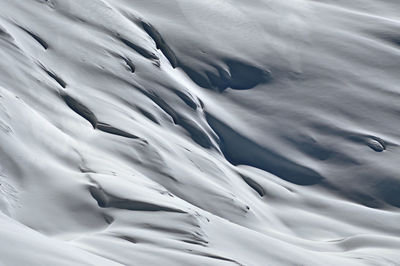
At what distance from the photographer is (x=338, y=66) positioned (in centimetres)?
2267

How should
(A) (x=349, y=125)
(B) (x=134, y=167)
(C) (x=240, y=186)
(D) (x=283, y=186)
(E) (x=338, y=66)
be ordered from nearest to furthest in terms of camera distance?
(B) (x=134, y=167) → (C) (x=240, y=186) → (D) (x=283, y=186) → (A) (x=349, y=125) → (E) (x=338, y=66)

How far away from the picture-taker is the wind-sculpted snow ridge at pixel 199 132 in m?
11.2

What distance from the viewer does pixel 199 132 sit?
17.7 meters

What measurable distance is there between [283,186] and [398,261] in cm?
361

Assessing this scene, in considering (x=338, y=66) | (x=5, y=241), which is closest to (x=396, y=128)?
(x=338, y=66)

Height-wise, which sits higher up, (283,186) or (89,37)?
(89,37)

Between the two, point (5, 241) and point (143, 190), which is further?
point (143, 190)

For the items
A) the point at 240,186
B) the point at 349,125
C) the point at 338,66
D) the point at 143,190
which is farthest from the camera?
the point at 338,66

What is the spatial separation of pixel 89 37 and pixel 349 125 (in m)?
6.34

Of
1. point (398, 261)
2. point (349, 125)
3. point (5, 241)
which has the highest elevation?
point (349, 125)

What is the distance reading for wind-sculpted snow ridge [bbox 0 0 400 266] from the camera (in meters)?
11.2

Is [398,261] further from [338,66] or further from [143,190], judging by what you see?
[338,66]

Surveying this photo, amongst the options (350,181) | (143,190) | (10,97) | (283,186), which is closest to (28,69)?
(10,97)

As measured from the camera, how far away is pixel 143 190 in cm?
1238
